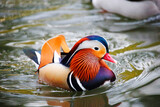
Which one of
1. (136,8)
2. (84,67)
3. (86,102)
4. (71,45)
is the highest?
(136,8)

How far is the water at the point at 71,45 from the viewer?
9.88ft

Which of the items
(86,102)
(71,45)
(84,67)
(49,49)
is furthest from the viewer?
(71,45)

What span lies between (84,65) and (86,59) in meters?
0.06

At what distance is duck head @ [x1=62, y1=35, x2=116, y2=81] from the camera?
303 cm

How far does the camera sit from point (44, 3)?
716 centimetres

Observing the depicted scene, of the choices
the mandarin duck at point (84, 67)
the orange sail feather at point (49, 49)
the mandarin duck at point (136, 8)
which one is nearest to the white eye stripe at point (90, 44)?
the mandarin duck at point (84, 67)

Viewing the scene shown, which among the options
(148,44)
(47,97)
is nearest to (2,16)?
(148,44)

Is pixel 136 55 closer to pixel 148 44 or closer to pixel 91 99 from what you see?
pixel 148 44

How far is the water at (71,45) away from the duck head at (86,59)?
205 mm

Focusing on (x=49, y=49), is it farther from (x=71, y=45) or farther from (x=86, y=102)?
(x=71, y=45)

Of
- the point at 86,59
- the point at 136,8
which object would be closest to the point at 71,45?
the point at 86,59

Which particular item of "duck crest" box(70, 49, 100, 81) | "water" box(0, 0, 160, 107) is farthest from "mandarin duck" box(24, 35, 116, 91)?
"water" box(0, 0, 160, 107)

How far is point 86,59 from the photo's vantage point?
309cm

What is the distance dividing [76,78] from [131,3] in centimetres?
322
